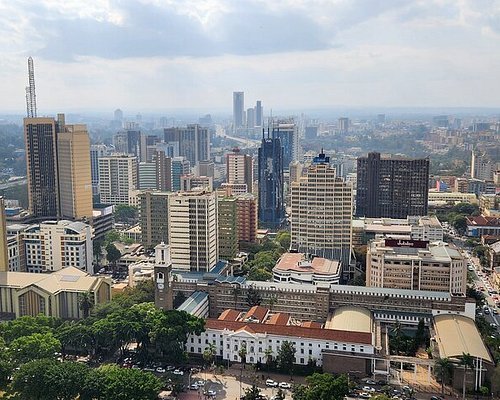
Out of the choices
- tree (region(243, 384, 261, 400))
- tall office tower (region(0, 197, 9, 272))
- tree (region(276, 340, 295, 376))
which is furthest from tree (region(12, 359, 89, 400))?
tall office tower (region(0, 197, 9, 272))

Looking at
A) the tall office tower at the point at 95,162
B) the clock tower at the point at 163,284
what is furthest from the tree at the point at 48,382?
the tall office tower at the point at 95,162

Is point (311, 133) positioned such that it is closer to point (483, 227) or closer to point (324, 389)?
→ point (483, 227)

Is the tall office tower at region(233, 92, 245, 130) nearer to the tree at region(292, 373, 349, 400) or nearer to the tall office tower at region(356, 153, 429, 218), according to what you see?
the tall office tower at region(356, 153, 429, 218)

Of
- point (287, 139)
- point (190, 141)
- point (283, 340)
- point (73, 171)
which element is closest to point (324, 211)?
point (283, 340)

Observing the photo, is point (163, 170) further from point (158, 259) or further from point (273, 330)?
point (273, 330)

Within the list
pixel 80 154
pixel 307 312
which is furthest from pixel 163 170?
pixel 307 312

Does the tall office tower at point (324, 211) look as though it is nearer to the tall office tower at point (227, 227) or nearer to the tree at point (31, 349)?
the tall office tower at point (227, 227)

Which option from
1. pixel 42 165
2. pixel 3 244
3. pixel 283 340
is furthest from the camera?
pixel 42 165
